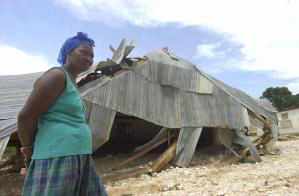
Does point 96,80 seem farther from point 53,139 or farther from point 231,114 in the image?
point 53,139

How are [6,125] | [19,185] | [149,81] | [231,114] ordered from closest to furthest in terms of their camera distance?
[6,125]
[19,185]
[149,81]
[231,114]

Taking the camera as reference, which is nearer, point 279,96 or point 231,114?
point 231,114

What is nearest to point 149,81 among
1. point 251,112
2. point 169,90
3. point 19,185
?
point 169,90

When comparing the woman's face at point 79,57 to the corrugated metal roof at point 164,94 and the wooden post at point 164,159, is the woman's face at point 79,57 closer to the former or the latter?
the corrugated metal roof at point 164,94

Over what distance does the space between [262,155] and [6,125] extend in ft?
33.5

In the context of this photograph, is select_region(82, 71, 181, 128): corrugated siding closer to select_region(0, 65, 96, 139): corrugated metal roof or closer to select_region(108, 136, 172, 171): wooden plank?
select_region(108, 136, 172, 171): wooden plank

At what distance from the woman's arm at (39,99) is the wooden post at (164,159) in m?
7.70

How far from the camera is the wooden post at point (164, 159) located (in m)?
9.74

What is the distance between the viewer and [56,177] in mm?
2045

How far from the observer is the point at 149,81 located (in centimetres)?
1135

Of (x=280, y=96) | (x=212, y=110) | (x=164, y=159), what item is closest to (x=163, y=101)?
(x=212, y=110)

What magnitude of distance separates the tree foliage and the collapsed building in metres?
35.9

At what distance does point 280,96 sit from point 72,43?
50.6 m

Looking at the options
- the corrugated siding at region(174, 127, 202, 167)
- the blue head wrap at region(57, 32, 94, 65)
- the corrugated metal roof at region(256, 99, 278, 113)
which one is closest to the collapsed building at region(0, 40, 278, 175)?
the corrugated siding at region(174, 127, 202, 167)
